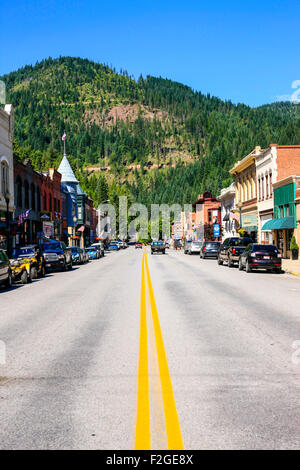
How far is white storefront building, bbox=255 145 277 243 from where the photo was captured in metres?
47.6

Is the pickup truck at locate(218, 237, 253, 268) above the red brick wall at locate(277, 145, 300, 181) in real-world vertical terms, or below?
below

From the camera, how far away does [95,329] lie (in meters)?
10.2

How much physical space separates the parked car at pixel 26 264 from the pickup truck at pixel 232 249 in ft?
39.6

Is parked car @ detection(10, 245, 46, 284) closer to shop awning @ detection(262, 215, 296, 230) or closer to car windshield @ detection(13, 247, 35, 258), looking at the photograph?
car windshield @ detection(13, 247, 35, 258)

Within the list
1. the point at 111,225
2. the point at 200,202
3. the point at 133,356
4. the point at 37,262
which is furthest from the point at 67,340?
the point at 111,225

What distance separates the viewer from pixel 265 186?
50.6 metres

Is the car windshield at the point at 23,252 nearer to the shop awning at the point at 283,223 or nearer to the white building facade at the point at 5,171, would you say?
the white building facade at the point at 5,171

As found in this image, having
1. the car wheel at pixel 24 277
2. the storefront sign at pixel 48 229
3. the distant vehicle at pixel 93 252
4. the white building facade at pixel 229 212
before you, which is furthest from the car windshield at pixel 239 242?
the white building facade at pixel 229 212

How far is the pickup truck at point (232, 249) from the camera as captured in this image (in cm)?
3173

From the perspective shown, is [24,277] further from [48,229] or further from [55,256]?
[48,229]

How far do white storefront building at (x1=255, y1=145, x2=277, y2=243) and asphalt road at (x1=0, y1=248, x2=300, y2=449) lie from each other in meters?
35.9

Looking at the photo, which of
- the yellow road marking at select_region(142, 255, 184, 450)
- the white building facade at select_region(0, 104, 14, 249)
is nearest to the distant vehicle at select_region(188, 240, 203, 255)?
the white building facade at select_region(0, 104, 14, 249)

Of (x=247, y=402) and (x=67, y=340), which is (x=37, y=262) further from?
(x=247, y=402)

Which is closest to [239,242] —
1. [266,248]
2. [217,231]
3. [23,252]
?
[266,248]
